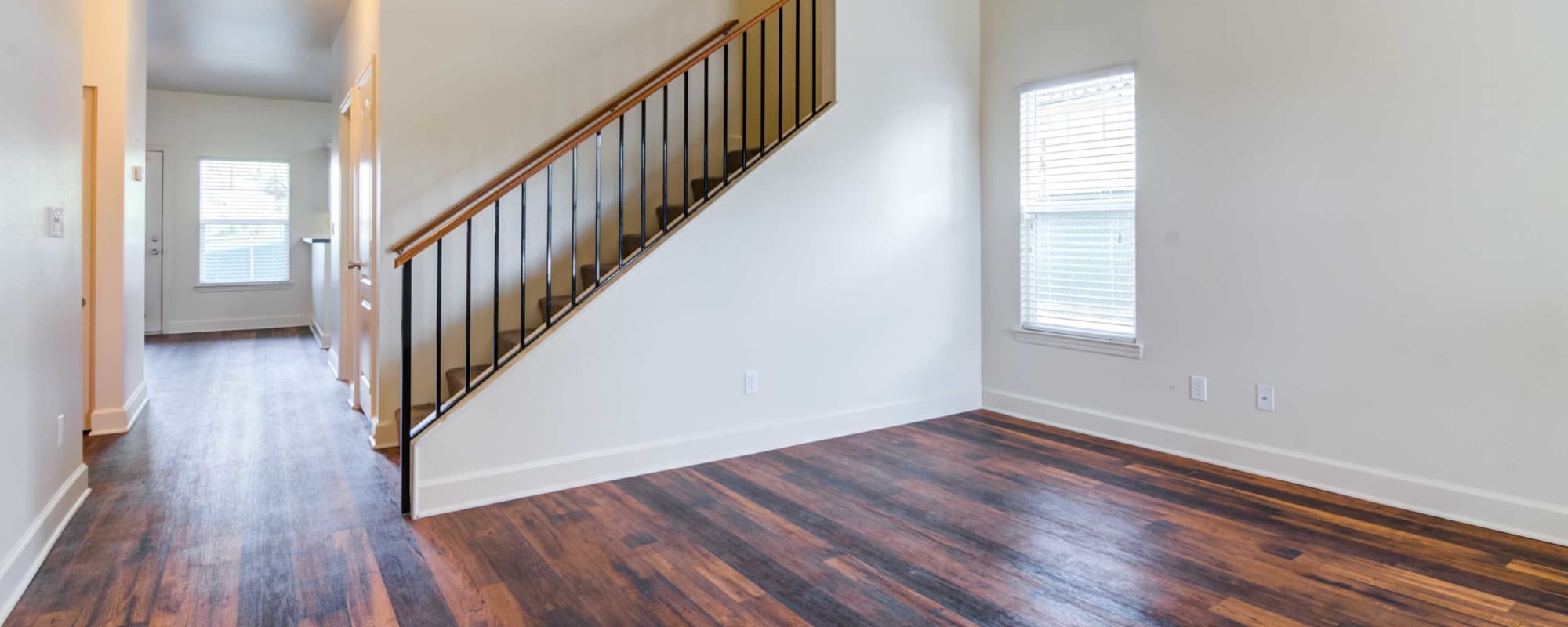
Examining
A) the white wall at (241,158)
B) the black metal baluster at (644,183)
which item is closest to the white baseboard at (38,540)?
the black metal baluster at (644,183)

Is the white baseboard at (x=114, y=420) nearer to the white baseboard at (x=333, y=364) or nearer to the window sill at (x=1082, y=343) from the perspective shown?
the white baseboard at (x=333, y=364)

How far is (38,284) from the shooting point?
2496 mm

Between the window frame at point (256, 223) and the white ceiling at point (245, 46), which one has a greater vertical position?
the white ceiling at point (245, 46)

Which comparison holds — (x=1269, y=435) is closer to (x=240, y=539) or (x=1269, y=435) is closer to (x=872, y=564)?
(x=872, y=564)

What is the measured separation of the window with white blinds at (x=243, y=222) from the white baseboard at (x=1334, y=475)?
862 cm

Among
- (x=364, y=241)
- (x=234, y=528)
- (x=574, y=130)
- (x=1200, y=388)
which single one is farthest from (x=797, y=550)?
(x=364, y=241)

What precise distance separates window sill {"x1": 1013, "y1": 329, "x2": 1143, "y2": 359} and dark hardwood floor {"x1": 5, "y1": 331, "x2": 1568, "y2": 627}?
505mm

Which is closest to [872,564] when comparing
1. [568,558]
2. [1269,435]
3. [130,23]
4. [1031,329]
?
[568,558]

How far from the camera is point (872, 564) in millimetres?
2484

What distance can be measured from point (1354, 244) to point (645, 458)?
301cm

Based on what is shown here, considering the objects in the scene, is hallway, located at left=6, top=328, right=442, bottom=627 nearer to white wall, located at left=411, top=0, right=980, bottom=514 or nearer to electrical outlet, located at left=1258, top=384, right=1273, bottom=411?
white wall, located at left=411, top=0, right=980, bottom=514

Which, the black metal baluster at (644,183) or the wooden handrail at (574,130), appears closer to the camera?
the black metal baluster at (644,183)

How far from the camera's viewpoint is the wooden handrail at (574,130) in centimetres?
380

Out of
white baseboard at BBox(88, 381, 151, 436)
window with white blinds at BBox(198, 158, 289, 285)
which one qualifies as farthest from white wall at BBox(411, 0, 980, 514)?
window with white blinds at BBox(198, 158, 289, 285)
